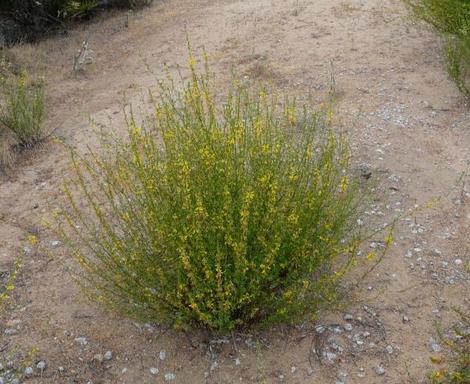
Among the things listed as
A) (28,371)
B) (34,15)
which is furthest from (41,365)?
(34,15)

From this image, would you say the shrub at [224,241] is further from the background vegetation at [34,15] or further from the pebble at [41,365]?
the background vegetation at [34,15]

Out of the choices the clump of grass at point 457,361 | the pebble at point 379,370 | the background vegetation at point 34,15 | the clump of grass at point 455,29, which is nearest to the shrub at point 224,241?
the pebble at point 379,370

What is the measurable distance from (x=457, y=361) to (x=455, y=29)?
3.88 metres

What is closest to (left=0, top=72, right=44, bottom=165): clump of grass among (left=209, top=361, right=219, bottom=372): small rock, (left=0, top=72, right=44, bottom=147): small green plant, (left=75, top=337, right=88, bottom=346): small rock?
(left=0, top=72, right=44, bottom=147): small green plant

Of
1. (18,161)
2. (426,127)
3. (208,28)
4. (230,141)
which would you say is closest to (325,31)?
(208,28)

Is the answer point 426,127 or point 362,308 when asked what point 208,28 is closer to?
point 426,127

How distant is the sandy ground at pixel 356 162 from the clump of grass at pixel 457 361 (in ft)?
0.27

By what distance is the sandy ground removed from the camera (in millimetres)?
2990

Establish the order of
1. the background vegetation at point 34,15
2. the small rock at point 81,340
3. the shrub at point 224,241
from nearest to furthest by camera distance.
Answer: the shrub at point 224,241, the small rock at point 81,340, the background vegetation at point 34,15

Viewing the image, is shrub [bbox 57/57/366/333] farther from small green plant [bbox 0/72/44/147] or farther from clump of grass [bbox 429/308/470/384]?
small green plant [bbox 0/72/44/147]

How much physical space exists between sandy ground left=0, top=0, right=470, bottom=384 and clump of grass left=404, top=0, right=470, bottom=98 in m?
0.22

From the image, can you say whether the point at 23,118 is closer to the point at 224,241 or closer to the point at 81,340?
the point at 81,340

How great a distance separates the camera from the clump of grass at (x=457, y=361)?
261cm

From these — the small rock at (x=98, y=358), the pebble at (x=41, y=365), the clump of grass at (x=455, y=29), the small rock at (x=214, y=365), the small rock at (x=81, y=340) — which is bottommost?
the small rock at (x=214, y=365)
